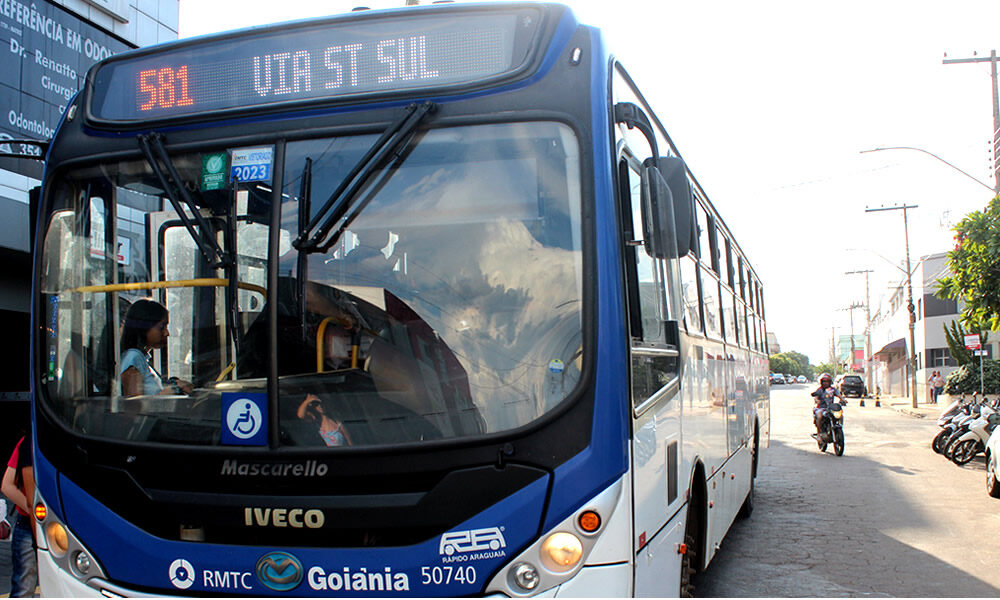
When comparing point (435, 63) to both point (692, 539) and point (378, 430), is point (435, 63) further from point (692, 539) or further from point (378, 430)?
point (692, 539)

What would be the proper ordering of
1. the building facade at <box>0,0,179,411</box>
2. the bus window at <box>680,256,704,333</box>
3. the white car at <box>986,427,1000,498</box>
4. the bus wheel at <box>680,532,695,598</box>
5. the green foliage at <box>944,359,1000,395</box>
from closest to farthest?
the bus wheel at <box>680,532,695,598</box> < the bus window at <box>680,256,704,333</box> < the building facade at <box>0,0,179,411</box> < the white car at <box>986,427,1000,498</box> < the green foliage at <box>944,359,1000,395</box>

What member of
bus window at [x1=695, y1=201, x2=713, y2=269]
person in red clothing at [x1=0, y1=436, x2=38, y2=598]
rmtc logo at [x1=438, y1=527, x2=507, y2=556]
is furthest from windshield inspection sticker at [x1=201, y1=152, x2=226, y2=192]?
bus window at [x1=695, y1=201, x2=713, y2=269]

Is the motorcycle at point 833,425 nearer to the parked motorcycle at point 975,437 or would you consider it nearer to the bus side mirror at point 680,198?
the parked motorcycle at point 975,437

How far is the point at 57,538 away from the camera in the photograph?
3881 millimetres

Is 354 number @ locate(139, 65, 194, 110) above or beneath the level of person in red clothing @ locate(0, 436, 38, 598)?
above

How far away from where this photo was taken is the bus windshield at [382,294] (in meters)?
3.45

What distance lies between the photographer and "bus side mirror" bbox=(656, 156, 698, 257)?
3.86 m

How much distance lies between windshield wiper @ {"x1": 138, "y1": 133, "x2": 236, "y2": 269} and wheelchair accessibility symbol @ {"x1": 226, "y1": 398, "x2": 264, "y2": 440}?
59 cm

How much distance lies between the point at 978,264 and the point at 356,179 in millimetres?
13958

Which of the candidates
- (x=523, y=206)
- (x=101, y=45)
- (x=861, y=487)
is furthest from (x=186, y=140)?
(x=861, y=487)

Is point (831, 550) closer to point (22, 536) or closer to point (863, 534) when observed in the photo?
point (863, 534)

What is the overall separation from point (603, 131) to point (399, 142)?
2.76 ft

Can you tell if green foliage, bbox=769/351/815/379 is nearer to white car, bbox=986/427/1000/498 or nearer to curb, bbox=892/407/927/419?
curb, bbox=892/407/927/419

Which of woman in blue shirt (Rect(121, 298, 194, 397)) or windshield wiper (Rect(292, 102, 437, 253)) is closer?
windshield wiper (Rect(292, 102, 437, 253))
